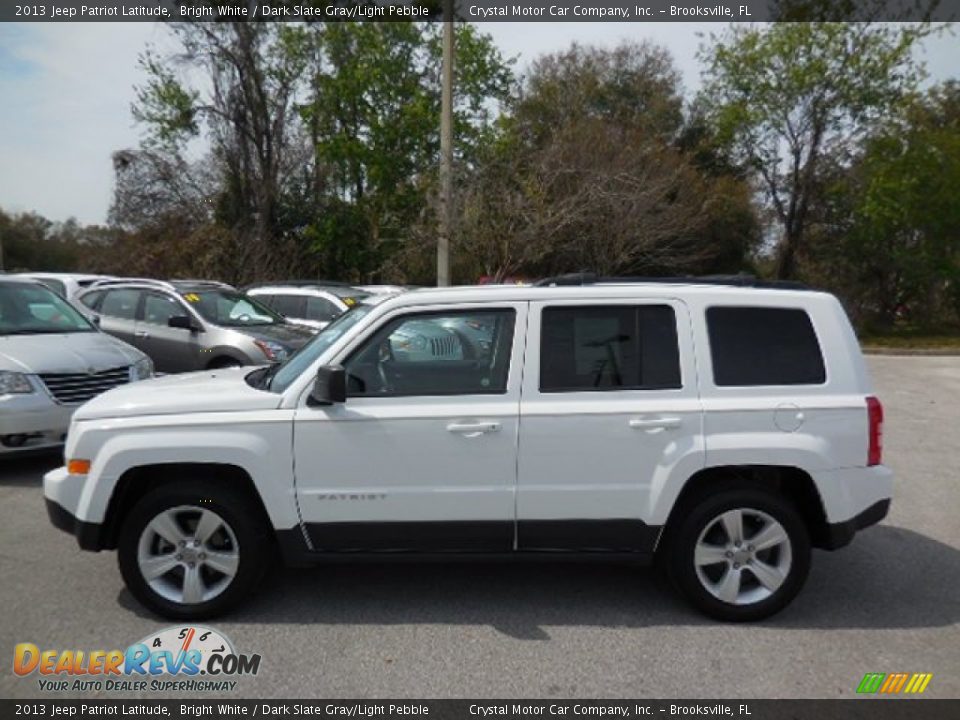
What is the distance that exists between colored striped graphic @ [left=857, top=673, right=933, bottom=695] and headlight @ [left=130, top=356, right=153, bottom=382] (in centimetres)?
631

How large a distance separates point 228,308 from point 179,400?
247 inches

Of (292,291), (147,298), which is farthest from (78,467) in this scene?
(292,291)

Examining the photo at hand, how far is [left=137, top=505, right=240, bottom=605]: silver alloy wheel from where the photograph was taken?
3.56m

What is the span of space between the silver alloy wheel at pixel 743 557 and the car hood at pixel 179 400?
8.03 ft

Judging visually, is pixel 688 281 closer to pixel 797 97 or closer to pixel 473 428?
pixel 473 428

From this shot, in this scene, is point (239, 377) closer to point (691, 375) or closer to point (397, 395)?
point (397, 395)

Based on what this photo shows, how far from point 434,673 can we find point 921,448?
676cm

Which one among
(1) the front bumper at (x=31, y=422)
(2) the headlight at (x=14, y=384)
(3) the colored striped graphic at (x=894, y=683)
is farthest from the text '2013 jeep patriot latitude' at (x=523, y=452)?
(2) the headlight at (x=14, y=384)

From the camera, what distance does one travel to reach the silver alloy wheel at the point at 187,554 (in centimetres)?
356

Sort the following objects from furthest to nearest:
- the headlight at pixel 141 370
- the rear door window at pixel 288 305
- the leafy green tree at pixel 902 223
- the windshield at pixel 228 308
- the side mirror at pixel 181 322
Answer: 1. the leafy green tree at pixel 902 223
2. the rear door window at pixel 288 305
3. the windshield at pixel 228 308
4. the side mirror at pixel 181 322
5. the headlight at pixel 141 370

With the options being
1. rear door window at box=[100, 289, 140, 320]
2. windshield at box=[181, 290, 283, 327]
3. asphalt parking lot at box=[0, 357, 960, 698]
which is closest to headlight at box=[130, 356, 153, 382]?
asphalt parking lot at box=[0, 357, 960, 698]

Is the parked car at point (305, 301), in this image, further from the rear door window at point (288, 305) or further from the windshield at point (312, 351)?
the windshield at point (312, 351)

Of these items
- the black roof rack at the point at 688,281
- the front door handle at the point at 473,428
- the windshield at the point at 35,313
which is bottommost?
the front door handle at the point at 473,428

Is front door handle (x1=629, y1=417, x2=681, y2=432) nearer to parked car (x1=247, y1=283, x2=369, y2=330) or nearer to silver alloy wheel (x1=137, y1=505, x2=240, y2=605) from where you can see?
silver alloy wheel (x1=137, y1=505, x2=240, y2=605)
